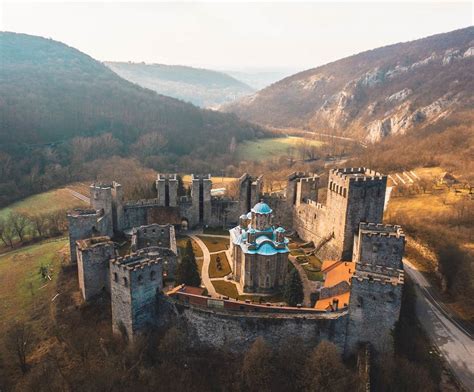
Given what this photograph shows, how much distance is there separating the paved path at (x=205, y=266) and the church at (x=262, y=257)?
2972 millimetres

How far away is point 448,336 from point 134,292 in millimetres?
26032

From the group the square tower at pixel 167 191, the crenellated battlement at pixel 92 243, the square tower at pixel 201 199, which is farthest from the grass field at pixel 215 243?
the crenellated battlement at pixel 92 243

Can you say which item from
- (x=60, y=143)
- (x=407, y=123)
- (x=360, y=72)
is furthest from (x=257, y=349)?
(x=360, y=72)

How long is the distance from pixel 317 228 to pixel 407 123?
291ft

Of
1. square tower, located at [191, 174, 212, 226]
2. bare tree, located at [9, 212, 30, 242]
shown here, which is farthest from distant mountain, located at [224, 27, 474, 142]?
bare tree, located at [9, 212, 30, 242]

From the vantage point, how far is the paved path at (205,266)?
40.9m

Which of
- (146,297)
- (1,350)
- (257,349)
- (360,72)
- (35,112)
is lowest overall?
(1,350)

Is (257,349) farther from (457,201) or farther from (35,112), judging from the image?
(35,112)

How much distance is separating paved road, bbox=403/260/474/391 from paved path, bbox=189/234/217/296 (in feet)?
62.9

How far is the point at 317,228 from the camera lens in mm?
52438

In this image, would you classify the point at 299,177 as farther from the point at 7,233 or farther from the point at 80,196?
the point at 80,196

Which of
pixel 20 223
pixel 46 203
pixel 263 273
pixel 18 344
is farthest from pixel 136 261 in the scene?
pixel 46 203

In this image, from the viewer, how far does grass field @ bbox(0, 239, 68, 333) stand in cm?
3884

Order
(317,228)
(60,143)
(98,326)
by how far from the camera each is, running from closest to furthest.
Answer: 1. (98,326)
2. (317,228)
3. (60,143)
